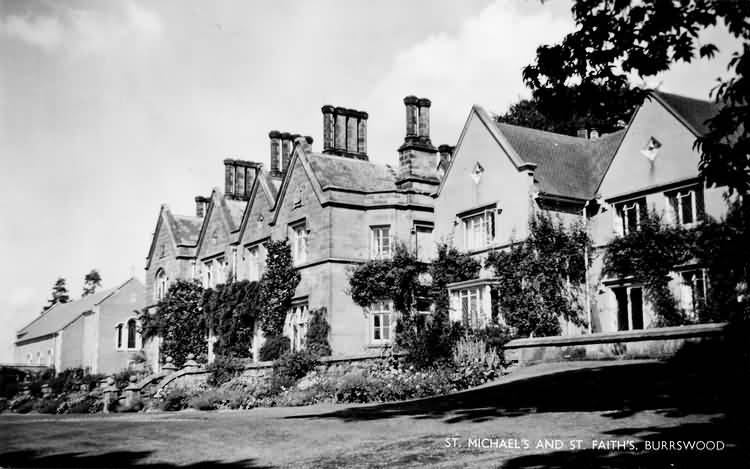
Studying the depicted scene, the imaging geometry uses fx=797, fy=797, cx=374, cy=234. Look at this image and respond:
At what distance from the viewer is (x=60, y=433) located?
1591cm

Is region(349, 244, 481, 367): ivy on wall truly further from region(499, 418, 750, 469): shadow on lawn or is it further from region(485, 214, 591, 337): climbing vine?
region(499, 418, 750, 469): shadow on lawn

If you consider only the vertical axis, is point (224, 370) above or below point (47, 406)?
above

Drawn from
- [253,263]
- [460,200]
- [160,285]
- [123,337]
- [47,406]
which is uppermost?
[460,200]

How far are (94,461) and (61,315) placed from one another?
65414 mm

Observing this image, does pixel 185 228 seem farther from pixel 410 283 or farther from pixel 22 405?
pixel 410 283

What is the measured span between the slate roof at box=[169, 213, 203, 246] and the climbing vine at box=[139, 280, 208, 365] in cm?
Result: 384

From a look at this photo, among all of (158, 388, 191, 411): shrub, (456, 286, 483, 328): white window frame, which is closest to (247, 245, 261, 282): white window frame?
(158, 388, 191, 411): shrub

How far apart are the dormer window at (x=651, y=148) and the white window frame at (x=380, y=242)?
11763mm

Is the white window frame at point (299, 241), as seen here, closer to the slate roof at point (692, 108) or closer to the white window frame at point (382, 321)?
the white window frame at point (382, 321)

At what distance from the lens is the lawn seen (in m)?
10.7

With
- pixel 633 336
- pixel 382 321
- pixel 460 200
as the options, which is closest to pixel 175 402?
pixel 382 321

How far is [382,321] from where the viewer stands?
110 ft

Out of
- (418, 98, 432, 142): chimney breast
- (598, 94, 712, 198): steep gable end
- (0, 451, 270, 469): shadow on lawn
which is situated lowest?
(0, 451, 270, 469): shadow on lawn

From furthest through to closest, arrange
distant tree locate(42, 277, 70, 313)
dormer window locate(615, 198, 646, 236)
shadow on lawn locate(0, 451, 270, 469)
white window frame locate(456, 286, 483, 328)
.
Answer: distant tree locate(42, 277, 70, 313), white window frame locate(456, 286, 483, 328), dormer window locate(615, 198, 646, 236), shadow on lawn locate(0, 451, 270, 469)
